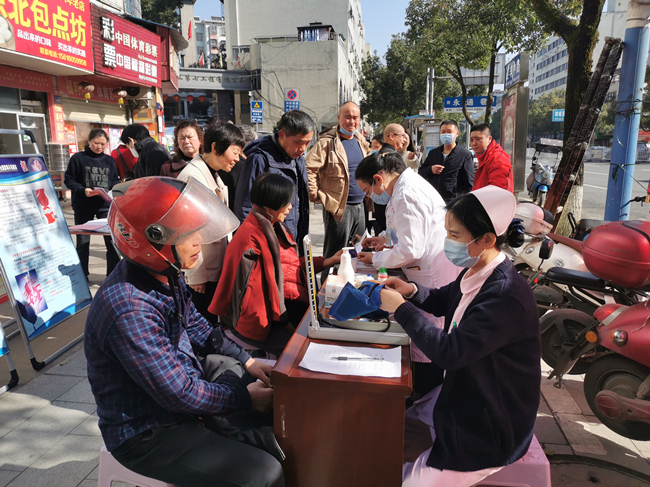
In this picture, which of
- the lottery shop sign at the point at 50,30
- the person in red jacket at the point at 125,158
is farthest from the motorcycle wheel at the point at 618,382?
the lottery shop sign at the point at 50,30

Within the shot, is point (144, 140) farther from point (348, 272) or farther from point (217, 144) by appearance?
point (348, 272)

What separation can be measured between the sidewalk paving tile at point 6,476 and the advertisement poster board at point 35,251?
117 centimetres

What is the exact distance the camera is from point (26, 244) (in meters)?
3.39

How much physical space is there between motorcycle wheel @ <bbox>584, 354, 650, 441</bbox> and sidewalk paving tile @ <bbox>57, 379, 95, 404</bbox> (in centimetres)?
308

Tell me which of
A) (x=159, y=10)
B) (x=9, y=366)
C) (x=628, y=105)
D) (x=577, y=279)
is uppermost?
(x=159, y=10)

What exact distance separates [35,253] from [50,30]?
7227 millimetres

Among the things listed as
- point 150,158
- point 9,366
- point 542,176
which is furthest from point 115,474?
point 542,176

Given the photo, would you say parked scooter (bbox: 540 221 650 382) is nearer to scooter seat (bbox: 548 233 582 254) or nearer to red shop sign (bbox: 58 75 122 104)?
scooter seat (bbox: 548 233 582 254)

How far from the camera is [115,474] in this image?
1.69m

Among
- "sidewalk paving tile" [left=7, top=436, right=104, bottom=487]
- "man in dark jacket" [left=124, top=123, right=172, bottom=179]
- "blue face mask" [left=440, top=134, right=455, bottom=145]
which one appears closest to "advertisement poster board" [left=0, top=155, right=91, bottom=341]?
"man in dark jacket" [left=124, top=123, right=172, bottom=179]

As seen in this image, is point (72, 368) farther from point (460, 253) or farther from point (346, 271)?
point (460, 253)

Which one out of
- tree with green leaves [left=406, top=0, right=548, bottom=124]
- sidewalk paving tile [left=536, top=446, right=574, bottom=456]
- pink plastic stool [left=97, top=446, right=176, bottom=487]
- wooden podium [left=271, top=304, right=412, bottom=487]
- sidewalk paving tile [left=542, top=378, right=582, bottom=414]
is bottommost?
sidewalk paving tile [left=542, top=378, right=582, bottom=414]

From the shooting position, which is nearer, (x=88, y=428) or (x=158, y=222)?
(x=158, y=222)

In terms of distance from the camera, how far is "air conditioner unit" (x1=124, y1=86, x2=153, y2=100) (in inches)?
526
